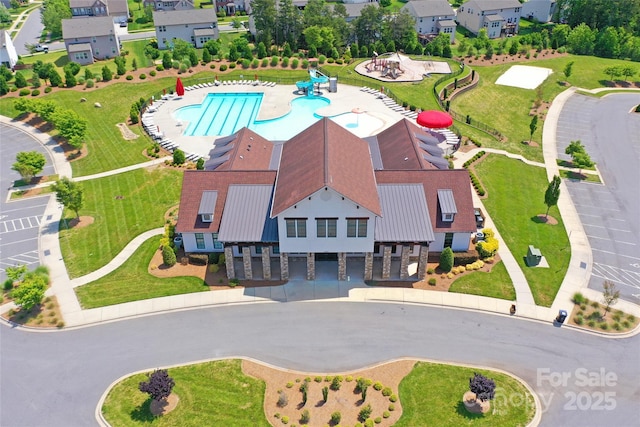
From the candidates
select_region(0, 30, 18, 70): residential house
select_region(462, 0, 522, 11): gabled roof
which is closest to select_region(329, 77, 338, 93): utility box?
select_region(0, 30, 18, 70): residential house

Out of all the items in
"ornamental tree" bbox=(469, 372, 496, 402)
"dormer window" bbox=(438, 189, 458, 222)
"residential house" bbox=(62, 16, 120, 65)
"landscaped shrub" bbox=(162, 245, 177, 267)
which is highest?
"residential house" bbox=(62, 16, 120, 65)

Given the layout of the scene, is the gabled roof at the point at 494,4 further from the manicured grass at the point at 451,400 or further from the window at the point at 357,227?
the manicured grass at the point at 451,400

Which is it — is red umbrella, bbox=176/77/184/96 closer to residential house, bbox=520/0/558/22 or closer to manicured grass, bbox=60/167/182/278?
manicured grass, bbox=60/167/182/278

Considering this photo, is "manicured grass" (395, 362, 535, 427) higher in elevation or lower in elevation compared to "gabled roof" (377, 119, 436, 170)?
lower

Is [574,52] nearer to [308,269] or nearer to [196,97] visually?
[196,97]

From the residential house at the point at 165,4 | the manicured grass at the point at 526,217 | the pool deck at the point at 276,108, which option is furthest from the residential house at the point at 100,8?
the manicured grass at the point at 526,217

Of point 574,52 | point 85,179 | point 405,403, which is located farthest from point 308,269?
point 574,52

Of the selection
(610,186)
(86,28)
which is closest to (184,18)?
(86,28)
